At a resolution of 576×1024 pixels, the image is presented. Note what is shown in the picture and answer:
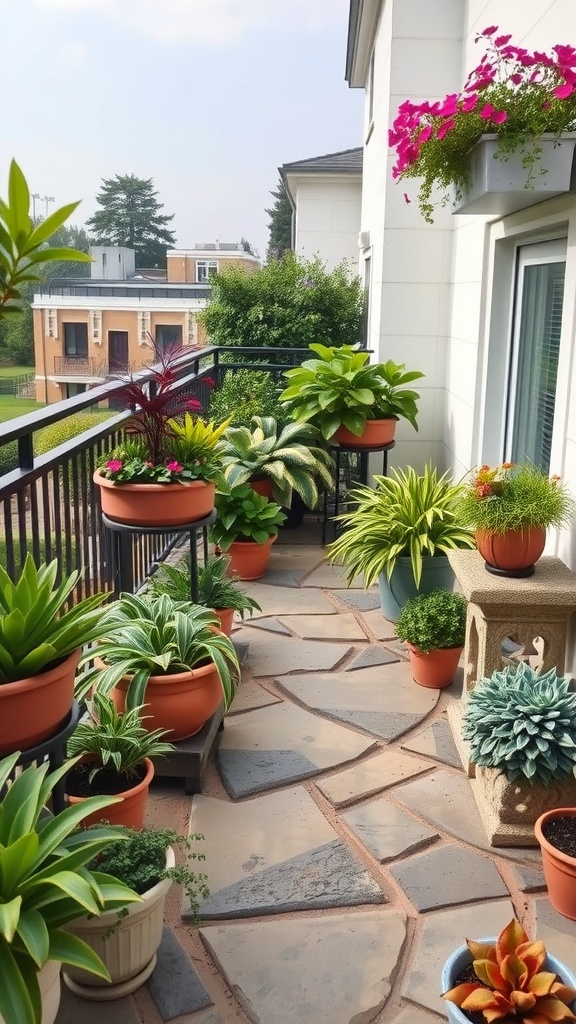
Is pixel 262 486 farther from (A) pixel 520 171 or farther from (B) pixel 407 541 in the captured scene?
(A) pixel 520 171

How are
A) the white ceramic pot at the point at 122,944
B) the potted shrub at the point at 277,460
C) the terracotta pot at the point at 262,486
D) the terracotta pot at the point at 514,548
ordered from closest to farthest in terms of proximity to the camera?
the white ceramic pot at the point at 122,944
the terracotta pot at the point at 514,548
the potted shrub at the point at 277,460
the terracotta pot at the point at 262,486

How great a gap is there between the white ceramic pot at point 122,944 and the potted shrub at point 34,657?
1.48 ft

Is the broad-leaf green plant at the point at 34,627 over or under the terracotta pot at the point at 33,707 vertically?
over

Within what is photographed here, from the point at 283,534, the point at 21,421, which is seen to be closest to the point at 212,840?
the point at 21,421

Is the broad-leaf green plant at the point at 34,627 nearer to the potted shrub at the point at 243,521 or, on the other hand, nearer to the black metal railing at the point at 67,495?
the black metal railing at the point at 67,495

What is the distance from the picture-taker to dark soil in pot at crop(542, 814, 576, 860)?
6.88 ft

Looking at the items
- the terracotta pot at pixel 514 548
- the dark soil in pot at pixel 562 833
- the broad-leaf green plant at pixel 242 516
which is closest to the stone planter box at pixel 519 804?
the dark soil in pot at pixel 562 833

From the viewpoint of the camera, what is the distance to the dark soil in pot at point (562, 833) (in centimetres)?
210

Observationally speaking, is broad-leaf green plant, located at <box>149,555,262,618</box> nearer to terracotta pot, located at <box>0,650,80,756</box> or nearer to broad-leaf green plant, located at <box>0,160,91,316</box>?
terracotta pot, located at <box>0,650,80,756</box>

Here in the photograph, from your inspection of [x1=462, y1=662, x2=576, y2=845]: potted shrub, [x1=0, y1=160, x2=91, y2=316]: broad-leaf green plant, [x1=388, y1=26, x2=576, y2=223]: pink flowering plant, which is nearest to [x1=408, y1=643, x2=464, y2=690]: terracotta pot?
[x1=462, y1=662, x2=576, y2=845]: potted shrub

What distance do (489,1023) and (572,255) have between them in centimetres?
229

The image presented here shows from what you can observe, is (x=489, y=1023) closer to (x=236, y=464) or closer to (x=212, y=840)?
(x=212, y=840)

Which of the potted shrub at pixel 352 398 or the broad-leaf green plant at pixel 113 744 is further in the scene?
the potted shrub at pixel 352 398

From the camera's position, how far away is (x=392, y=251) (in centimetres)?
532
